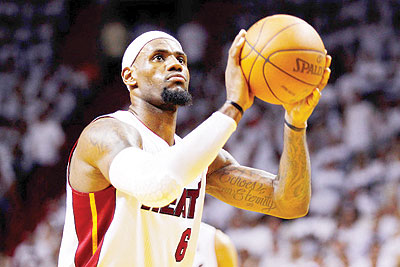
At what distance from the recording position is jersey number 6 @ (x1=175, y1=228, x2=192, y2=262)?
2.85m

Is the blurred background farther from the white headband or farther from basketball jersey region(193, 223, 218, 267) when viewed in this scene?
the white headband

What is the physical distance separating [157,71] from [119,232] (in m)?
1.03

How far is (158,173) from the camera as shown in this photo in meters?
2.17

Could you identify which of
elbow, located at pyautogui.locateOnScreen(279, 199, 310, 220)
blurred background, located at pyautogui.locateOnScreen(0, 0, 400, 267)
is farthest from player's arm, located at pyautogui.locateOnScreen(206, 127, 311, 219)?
blurred background, located at pyautogui.locateOnScreen(0, 0, 400, 267)

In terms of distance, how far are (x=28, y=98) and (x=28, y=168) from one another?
1.25m

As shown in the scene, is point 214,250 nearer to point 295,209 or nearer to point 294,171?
point 295,209

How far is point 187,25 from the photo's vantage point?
29.0 feet

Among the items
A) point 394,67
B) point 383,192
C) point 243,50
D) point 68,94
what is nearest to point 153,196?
point 243,50

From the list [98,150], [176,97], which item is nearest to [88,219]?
[98,150]

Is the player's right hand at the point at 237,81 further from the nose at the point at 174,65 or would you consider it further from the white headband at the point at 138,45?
the white headband at the point at 138,45

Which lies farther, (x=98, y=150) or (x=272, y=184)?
(x=272, y=184)

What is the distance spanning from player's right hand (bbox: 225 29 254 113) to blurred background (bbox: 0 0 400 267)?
181 inches

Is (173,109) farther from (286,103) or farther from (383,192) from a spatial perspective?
(383,192)

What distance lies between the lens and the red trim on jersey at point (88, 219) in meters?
2.63
